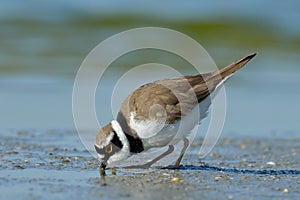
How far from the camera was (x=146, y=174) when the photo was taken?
8375 mm

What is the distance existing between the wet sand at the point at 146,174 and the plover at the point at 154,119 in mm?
296

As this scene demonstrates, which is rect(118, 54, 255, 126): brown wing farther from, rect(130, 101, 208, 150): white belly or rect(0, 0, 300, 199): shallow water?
rect(0, 0, 300, 199): shallow water

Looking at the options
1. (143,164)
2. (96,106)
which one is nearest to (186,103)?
(143,164)

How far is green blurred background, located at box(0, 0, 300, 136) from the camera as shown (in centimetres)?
1318

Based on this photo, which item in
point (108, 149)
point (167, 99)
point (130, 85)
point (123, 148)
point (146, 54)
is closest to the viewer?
point (108, 149)

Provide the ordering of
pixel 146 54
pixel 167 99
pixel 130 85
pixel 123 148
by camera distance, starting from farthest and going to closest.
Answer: pixel 146 54 < pixel 130 85 < pixel 167 99 < pixel 123 148

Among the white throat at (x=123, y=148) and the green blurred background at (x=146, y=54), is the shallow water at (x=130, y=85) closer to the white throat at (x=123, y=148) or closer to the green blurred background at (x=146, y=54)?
the green blurred background at (x=146, y=54)

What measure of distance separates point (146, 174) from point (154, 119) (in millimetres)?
654

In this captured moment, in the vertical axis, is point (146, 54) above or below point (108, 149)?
above

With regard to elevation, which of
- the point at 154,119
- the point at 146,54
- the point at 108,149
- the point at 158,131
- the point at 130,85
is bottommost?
the point at 108,149

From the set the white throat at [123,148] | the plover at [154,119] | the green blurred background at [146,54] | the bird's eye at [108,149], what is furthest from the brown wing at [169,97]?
the green blurred background at [146,54]

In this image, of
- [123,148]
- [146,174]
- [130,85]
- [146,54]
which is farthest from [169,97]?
[146,54]

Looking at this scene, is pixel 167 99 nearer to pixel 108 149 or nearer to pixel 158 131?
pixel 158 131

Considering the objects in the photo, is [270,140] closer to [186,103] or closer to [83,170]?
[186,103]
